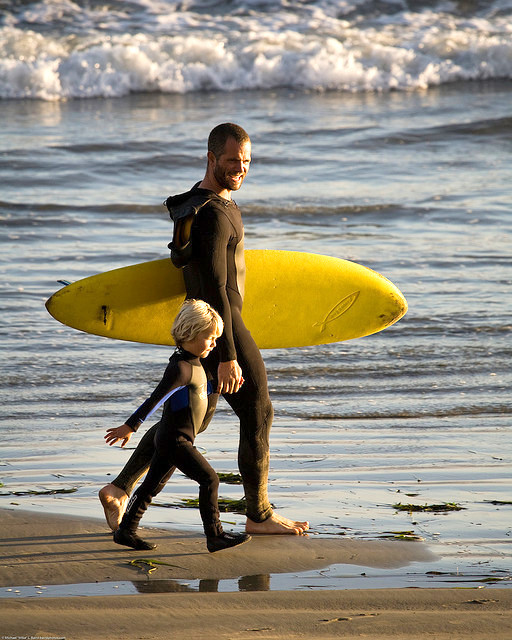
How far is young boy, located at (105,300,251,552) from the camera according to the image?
355cm

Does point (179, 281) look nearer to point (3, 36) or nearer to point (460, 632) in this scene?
point (460, 632)

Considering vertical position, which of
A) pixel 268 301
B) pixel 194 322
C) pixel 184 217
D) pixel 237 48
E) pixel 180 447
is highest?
pixel 237 48

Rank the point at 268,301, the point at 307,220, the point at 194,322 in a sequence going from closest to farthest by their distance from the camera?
the point at 194,322 < the point at 268,301 < the point at 307,220

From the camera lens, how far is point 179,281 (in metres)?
4.27

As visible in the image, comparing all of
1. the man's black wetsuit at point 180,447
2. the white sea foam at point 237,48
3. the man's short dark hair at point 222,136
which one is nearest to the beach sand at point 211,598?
the man's black wetsuit at point 180,447

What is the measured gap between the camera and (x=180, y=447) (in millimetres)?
3588

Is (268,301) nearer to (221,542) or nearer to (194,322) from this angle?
(194,322)

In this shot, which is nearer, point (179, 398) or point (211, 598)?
point (211, 598)

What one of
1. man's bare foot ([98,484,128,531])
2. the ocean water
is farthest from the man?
the ocean water

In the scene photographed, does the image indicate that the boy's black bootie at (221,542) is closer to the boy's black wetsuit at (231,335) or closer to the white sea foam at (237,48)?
the boy's black wetsuit at (231,335)

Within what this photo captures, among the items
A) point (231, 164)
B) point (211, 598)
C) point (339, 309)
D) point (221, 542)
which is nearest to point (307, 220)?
point (339, 309)

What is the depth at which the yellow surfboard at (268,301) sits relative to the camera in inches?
171

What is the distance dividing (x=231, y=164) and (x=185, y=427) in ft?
3.36

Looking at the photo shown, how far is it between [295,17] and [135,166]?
9714 millimetres
